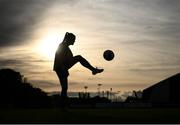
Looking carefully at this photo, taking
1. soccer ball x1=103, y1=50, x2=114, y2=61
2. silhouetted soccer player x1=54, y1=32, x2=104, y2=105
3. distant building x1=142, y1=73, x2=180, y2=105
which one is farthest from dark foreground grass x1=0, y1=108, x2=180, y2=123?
distant building x1=142, y1=73, x2=180, y2=105

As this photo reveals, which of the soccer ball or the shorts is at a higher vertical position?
the soccer ball

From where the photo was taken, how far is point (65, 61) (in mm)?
17438

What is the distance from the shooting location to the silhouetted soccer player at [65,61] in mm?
17297

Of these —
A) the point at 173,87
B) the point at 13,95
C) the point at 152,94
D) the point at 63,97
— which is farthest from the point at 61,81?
the point at 152,94

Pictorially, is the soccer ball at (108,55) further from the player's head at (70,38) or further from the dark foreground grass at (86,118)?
the dark foreground grass at (86,118)

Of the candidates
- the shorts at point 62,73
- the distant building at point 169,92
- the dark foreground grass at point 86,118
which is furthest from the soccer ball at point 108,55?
the distant building at point 169,92

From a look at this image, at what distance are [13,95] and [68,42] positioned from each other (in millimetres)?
65443

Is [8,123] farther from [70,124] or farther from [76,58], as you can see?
[76,58]

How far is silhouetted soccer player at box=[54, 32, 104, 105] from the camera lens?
56.7 ft

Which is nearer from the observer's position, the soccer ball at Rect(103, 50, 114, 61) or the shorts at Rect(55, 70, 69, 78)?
the shorts at Rect(55, 70, 69, 78)

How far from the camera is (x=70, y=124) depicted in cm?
1150

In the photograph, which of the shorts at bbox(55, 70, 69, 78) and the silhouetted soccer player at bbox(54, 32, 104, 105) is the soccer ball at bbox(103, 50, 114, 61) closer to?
the silhouetted soccer player at bbox(54, 32, 104, 105)

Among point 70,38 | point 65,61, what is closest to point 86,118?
point 65,61

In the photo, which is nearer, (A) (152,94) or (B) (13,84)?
(B) (13,84)
